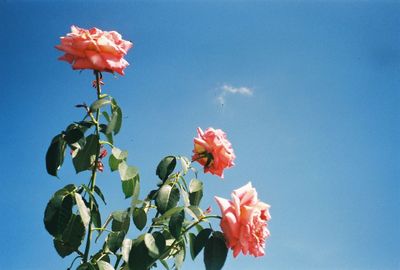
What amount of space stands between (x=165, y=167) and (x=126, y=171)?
0.16 meters

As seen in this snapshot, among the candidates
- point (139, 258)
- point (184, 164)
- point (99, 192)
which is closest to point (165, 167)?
point (184, 164)

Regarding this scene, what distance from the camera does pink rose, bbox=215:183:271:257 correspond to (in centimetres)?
134

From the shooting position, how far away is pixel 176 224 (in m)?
1.34

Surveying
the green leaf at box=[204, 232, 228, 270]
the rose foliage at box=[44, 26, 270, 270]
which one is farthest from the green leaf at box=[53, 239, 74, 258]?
the green leaf at box=[204, 232, 228, 270]

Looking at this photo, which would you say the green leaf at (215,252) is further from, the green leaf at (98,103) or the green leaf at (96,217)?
the green leaf at (98,103)

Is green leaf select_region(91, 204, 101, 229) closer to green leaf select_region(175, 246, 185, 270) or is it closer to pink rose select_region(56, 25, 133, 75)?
green leaf select_region(175, 246, 185, 270)

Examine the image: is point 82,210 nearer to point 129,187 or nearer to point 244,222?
point 129,187

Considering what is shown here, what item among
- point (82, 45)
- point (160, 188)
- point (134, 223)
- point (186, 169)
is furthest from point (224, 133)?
point (82, 45)

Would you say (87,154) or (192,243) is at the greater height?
(87,154)

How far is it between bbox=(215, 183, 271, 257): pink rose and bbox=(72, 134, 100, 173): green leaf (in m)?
0.51

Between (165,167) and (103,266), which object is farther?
(165,167)

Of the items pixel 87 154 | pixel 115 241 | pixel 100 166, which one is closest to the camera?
pixel 115 241

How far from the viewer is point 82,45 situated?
Answer: 1479 mm

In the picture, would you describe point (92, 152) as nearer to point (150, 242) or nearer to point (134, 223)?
point (134, 223)
